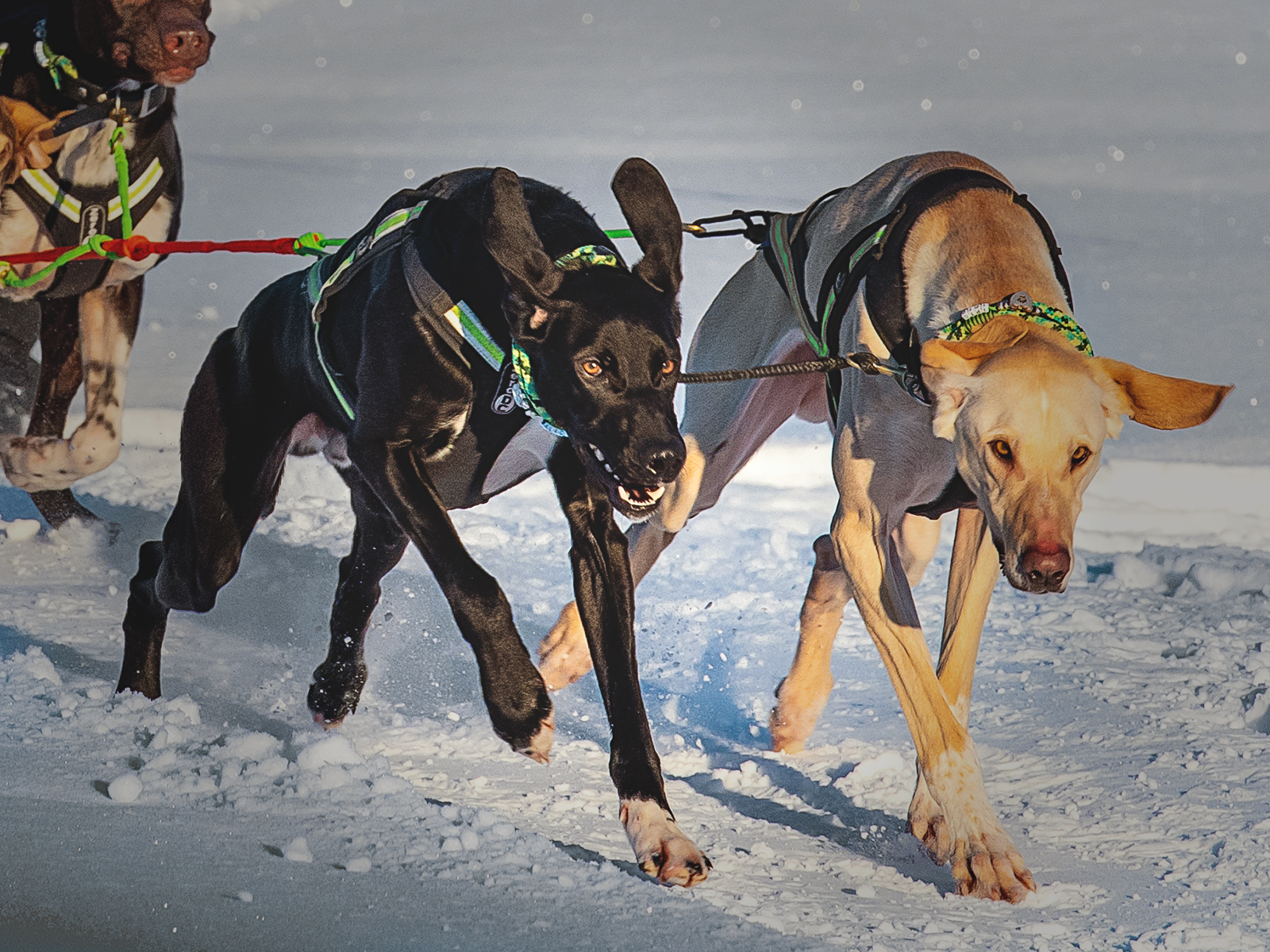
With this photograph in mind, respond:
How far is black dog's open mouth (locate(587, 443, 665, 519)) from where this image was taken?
2.91 m

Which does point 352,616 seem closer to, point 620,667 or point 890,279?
point 620,667

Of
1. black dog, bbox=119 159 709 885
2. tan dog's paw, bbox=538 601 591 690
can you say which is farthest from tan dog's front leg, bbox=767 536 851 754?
black dog, bbox=119 159 709 885

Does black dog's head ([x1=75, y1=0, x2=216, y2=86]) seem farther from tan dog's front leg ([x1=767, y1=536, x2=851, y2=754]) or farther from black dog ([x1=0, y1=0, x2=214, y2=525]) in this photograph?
tan dog's front leg ([x1=767, y1=536, x2=851, y2=754])

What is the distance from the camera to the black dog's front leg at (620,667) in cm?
297

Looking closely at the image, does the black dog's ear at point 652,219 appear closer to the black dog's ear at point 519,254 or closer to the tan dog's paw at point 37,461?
the black dog's ear at point 519,254

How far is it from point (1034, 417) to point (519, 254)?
100cm

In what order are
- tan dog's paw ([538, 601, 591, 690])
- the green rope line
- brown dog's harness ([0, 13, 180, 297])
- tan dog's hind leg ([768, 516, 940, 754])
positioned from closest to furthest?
brown dog's harness ([0, 13, 180, 297]) < the green rope line < tan dog's hind leg ([768, 516, 940, 754]) < tan dog's paw ([538, 601, 591, 690])

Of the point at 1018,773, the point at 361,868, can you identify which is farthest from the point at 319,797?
the point at 1018,773

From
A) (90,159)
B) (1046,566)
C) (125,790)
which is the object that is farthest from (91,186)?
(1046,566)

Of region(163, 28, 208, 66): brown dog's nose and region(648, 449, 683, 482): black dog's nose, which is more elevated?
region(163, 28, 208, 66): brown dog's nose

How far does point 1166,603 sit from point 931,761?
2993mm

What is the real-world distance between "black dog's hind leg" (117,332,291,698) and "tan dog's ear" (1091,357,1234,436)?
1921 millimetres

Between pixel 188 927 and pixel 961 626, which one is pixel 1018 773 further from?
pixel 188 927

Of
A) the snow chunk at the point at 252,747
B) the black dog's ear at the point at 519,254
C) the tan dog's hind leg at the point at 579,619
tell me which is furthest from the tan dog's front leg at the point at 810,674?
the black dog's ear at the point at 519,254
